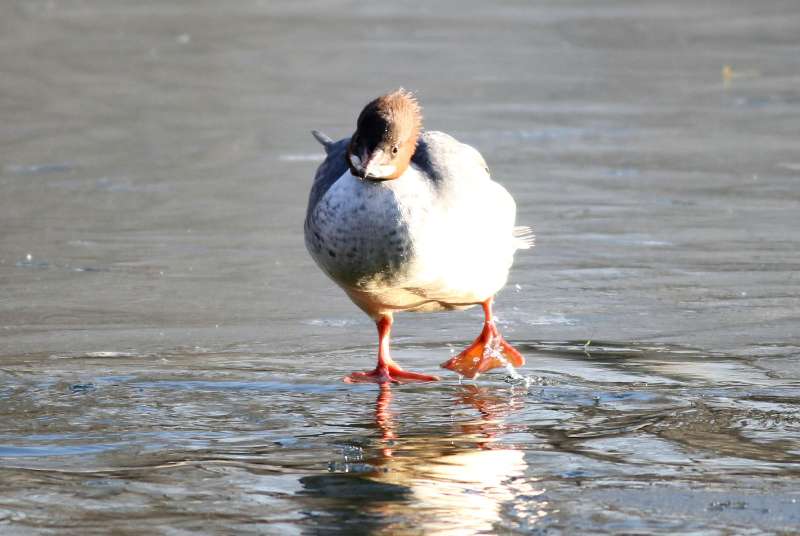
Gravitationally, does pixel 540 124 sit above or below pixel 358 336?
above

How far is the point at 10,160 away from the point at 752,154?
221 inches

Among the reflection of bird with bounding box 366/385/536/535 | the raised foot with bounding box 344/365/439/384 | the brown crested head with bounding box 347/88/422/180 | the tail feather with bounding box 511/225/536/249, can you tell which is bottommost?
the reflection of bird with bounding box 366/385/536/535

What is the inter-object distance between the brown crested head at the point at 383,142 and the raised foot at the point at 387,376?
2.84 feet

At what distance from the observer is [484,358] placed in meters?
6.64

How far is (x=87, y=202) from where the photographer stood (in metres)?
10.4

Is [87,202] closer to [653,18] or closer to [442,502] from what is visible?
[442,502]

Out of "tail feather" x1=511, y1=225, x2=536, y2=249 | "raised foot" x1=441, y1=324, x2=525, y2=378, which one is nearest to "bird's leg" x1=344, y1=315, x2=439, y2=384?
"raised foot" x1=441, y1=324, x2=525, y2=378

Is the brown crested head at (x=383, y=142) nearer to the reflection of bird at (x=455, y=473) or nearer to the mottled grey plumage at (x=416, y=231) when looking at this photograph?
the mottled grey plumage at (x=416, y=231)

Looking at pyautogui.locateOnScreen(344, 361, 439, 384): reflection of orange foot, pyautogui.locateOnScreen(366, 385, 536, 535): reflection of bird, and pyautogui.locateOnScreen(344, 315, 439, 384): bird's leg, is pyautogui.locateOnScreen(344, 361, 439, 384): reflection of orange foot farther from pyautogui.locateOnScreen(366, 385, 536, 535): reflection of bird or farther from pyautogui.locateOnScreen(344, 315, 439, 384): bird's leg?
pyautogui.locateOnScreen(366, 385, 536, 535): reflection of bird

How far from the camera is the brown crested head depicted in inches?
238

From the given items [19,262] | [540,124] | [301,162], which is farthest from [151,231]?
[540,124]

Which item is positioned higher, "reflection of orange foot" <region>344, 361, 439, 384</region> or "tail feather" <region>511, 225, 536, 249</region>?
"tail feather" <region>511, 225, 536, 249</region>

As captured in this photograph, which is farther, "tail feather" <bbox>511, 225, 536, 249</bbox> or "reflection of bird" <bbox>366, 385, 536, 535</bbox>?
"tail feather" <bbox>511, 225, 536, 249</bbox>

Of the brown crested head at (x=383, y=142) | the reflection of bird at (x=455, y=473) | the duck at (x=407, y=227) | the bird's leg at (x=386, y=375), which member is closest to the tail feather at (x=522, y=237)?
the duck at (x=407, y=227)
